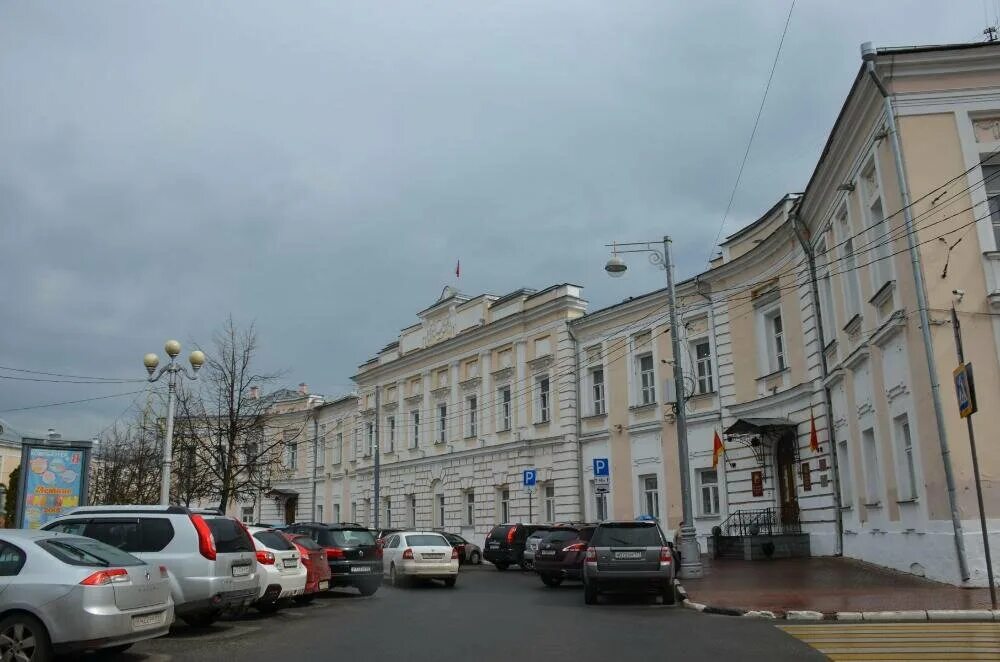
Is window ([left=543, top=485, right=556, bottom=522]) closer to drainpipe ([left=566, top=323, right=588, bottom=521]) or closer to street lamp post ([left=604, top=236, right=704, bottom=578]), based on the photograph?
drainpipe ([left=566, top=323, right=588, bottom=521])

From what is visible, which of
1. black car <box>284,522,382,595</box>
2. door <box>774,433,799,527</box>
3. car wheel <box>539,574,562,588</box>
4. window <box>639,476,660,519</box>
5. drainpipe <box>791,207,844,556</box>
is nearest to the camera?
black car <box>284,522,382,595</box>

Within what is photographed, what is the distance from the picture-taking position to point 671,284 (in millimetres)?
21562

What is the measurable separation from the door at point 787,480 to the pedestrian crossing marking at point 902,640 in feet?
45.4

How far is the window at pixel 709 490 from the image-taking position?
2834 centimetres

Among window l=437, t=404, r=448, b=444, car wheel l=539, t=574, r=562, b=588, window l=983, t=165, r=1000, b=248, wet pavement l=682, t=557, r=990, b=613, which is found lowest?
car wheel l=539, t=574, r=562, b=588

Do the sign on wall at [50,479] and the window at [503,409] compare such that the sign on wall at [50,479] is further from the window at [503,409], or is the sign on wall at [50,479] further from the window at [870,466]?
the window at [503,409]

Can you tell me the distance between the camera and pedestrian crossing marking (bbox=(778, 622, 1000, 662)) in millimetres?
8945

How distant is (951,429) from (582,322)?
803 inches

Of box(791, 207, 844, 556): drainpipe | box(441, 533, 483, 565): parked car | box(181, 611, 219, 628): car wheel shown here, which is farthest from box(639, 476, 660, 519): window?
box(181, 611, 219, 628): car wheel

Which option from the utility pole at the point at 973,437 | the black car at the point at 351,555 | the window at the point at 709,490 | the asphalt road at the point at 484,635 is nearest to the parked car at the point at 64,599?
the asphalt road at the point at 484,635

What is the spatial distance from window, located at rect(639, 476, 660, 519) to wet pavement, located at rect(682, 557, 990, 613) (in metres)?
9.61

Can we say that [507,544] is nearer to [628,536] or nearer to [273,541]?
[628,536]

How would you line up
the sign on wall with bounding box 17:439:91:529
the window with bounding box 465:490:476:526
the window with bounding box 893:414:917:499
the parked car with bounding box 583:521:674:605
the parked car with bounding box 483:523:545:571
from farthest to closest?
the window with bounding box 465:490:476:526
the parked car with bounding box 483:523:545:571
the sign on wall with bounding box 17:439:91:529
the window with bounding box 893:414:917:499
the parked car with bounding box 583:521:674:605

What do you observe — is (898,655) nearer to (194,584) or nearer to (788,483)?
(194,584)
